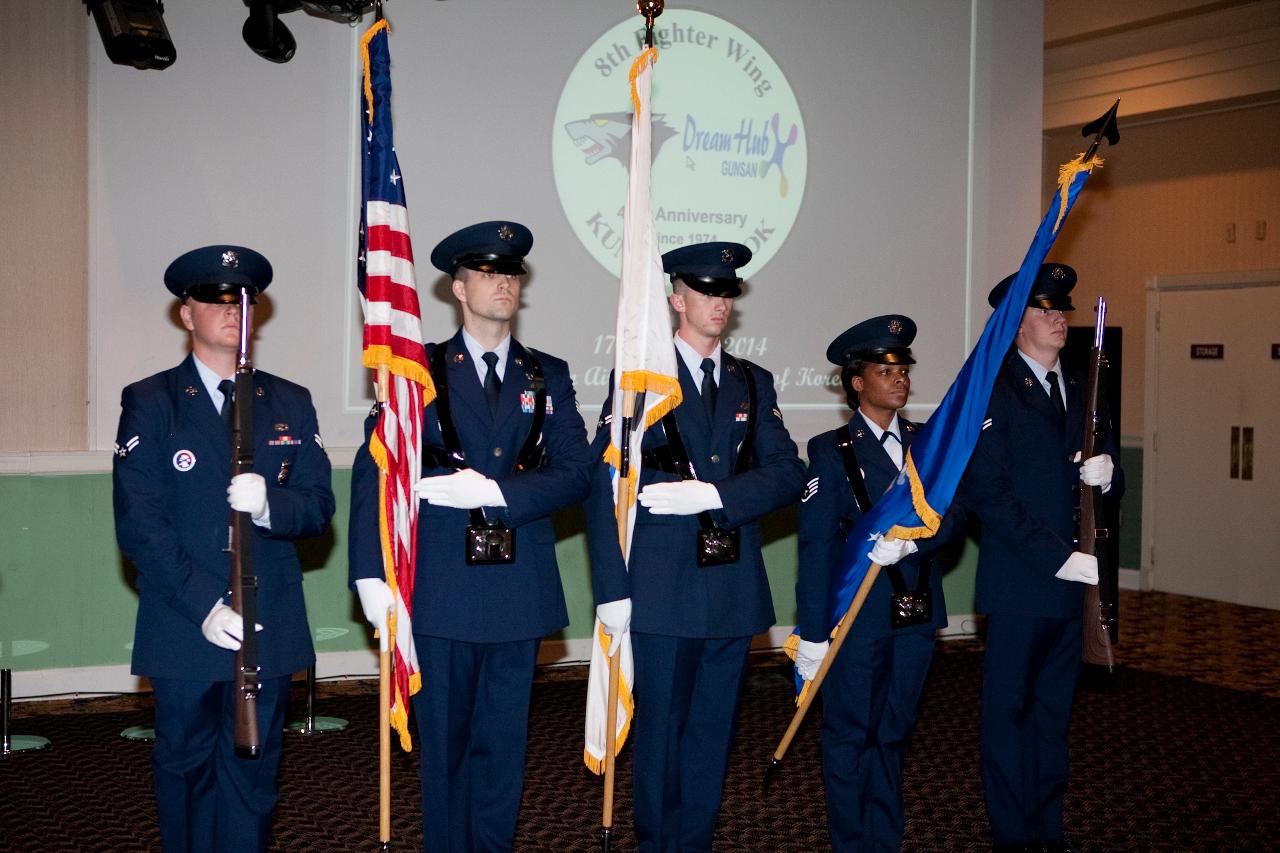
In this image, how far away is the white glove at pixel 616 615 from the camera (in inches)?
126

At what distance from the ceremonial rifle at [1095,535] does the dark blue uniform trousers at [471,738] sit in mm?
1525

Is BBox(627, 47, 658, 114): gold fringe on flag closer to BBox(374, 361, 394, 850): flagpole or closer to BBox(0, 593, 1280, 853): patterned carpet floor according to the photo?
BBox(374, 361, 394, 850): flagpole

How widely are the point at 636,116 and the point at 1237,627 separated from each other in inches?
216

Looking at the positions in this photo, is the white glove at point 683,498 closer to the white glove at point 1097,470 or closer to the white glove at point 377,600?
the white glove at point 377,600

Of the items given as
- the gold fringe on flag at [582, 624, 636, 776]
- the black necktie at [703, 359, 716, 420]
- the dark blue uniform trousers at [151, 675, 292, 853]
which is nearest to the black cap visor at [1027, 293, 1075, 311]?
the black necktie at [703, 359, 716, 420]

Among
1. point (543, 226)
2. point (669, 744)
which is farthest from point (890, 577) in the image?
point (543, 226)

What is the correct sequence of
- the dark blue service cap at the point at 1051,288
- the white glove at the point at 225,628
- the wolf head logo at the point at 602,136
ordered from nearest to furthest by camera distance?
the white glove at the point at 225,628 → the dark blue service cap at the point at 1051,288 → the wolf head logo at the point at 602,136

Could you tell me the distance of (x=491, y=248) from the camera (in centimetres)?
316

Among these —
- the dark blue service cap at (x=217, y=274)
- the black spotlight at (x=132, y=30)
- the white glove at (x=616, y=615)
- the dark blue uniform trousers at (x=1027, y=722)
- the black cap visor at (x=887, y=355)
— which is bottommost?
the dark blue uniform trousers at (x=1027, y=722)

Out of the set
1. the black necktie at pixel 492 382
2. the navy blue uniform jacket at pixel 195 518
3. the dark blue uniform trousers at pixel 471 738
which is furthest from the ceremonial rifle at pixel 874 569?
the navy blue uniform jacket at pixel 195 518

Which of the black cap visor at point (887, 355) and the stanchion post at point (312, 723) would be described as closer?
the black cap visor at point (887, 355)

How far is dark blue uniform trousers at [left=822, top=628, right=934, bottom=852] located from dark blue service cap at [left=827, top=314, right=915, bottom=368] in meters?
0.70

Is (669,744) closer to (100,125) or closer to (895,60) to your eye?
(100,125)

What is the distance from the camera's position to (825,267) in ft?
20.5
